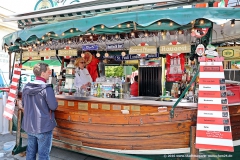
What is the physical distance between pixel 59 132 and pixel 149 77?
222 inches

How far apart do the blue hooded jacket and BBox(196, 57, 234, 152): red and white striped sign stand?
228 cm

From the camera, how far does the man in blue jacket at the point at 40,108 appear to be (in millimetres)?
2914

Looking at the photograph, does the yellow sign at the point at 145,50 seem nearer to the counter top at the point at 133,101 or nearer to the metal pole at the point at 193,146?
the counter top at the point at 133,101

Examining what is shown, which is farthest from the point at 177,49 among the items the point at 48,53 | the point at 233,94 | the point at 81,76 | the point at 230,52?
the point at 48,53

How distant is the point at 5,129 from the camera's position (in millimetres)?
5871

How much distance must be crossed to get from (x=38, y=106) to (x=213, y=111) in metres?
2.66

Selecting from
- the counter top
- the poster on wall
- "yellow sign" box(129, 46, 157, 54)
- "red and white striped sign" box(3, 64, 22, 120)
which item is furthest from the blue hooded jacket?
the poster on wall

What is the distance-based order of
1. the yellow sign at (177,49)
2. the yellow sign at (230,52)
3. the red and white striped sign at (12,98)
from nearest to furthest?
the yellow sign at (177,49)
the red and white striped sign at (12,98)
the yellow sign at (230,52)

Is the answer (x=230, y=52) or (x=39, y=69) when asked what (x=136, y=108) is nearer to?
Result: (x=39, y=69)

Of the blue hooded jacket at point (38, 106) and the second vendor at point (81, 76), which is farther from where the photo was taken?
the second vendor at point (81, 76)

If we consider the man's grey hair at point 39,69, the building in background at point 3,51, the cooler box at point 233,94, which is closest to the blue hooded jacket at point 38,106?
the man's grey hair at point 39,69

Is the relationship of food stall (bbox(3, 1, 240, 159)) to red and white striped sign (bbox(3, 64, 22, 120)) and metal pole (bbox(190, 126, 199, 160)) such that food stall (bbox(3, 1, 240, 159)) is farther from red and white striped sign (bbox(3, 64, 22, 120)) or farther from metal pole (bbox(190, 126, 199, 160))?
red and white striped sign (bbox(3, 64, 22, 120))

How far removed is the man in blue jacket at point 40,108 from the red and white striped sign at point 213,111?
2.28 metres

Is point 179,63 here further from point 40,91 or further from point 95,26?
point 40,91
